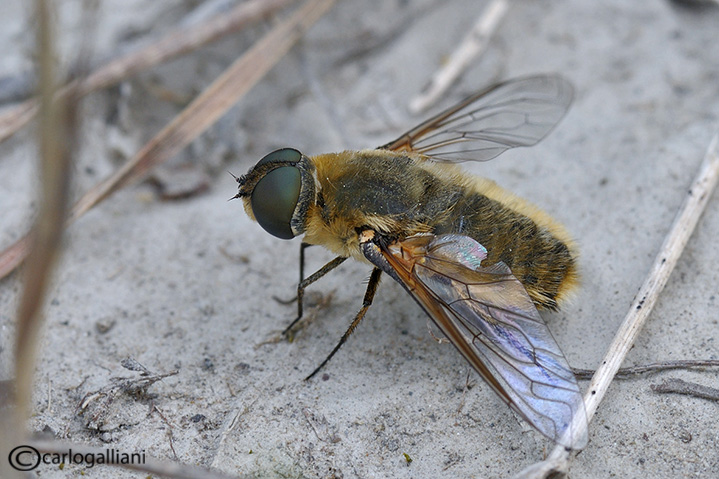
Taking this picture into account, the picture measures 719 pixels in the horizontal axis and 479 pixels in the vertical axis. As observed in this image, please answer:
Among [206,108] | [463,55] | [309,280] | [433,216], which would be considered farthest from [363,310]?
[463,55]

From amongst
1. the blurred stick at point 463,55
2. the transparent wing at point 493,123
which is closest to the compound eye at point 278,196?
the transparent wing at point 493,123

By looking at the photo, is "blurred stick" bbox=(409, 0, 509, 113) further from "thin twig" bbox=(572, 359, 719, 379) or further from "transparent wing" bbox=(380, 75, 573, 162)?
"thin twig" bbox=(572, 359, 719, 379)

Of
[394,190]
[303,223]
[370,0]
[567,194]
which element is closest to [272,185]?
[303,223]

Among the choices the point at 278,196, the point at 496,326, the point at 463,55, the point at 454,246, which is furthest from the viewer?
the point at 463,55

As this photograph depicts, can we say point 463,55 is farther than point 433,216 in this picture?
Yes

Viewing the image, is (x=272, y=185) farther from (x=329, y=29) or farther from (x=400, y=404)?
(x=329, y=29)

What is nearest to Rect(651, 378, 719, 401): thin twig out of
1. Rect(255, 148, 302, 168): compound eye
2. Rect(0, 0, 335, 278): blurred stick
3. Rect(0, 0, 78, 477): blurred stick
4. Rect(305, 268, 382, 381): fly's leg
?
Rect(305, 268, 382, 381): fly's leg

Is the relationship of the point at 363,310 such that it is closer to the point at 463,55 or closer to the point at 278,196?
the point at 278,196
